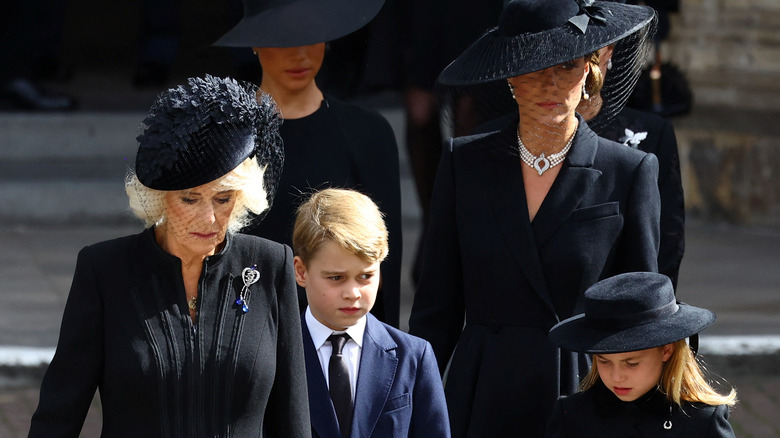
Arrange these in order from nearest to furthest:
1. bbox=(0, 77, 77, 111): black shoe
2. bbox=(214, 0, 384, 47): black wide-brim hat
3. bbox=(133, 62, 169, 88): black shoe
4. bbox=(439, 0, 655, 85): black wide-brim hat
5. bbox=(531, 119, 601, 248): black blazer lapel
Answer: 1. bbox=(439, 0, 655, 85): black wide-brim hat
2. bbox=(531, 119, 601, 248): black blazer lapel
3. bbox=(214, 0, 384, 47): black wide-brim hat
4. bbox=(0, 77, 77, 111): black shoe
5. bbox=(133, 62, 169, 88): black shoe

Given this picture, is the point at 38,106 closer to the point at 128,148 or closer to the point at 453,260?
the point at 128,148

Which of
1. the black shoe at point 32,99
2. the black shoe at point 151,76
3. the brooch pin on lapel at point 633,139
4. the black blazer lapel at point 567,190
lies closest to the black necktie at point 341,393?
the black blazer lapel at point 567,190

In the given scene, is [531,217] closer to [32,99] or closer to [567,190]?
[567,190]

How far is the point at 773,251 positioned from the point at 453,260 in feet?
16.0

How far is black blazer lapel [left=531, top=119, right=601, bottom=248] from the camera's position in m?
3.38

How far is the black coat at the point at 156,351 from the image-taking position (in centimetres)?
277

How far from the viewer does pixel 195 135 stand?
2.77 m

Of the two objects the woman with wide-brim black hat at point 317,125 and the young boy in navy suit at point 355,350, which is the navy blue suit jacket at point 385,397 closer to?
the young boy in navy suit at point 355,350

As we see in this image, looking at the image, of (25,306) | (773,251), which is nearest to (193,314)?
(25,306)

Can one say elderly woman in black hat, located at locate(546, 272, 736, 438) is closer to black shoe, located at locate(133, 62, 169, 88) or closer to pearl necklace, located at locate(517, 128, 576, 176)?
pearl necklace, located at locate(517, 128, 576, 176)

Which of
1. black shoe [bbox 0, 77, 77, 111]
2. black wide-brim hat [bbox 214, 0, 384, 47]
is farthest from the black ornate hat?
black shoe [bbox 0, 77, 77, 111]

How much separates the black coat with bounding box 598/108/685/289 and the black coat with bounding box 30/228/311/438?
4.56 feet

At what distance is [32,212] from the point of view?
27.7 feet

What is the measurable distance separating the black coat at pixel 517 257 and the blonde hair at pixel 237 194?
716 millimetres
